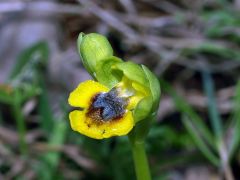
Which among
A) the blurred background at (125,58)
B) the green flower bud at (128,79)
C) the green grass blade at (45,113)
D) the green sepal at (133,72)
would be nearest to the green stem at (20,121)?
the blurred background at (125,58)

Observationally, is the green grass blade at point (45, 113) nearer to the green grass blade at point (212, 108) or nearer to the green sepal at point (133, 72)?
the green grass blade at point (212, 108)

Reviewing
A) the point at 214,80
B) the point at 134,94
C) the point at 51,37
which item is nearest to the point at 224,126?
the point at 214,80

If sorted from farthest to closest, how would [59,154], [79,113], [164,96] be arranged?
[164,96], [59,154], [79,113]

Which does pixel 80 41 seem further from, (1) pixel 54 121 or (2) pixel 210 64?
(2) pixel 210 64

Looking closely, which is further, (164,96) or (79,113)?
(164,96)

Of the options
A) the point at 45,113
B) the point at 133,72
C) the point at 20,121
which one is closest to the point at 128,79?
the point at 133,72

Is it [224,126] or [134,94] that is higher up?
[134,94]
